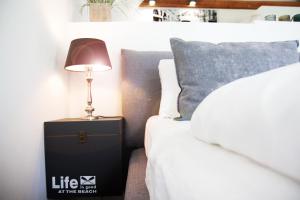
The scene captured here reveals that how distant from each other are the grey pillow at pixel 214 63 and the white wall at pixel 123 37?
1.74 ft

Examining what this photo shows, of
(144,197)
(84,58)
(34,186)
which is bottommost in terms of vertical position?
(34,186)

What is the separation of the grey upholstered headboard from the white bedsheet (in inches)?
32.1

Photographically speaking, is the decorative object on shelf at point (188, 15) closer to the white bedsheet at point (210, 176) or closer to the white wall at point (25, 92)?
the white wall at point (25, 92)

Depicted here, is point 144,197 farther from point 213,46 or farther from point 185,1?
point 185,1

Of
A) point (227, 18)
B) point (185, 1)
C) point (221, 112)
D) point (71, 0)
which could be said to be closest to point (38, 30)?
point (71, 0)

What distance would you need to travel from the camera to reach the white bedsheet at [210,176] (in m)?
0.28

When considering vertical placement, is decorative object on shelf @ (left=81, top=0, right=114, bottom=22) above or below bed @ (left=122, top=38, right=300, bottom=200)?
above

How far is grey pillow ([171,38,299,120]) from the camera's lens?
966mm

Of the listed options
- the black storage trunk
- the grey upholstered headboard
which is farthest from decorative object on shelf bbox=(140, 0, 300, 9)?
the black storage trunk

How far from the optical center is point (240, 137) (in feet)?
1.19

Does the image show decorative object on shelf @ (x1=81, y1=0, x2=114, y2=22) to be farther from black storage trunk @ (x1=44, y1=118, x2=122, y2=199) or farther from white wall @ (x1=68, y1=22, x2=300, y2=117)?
black storage trunk @ (x1=44, y1=118, x2=122, y2=199)

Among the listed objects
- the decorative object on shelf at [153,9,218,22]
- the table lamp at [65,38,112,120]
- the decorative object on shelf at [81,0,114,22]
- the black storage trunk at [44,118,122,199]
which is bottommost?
the black storage trunk at [44,118,122,199]

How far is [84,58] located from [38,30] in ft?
0.83

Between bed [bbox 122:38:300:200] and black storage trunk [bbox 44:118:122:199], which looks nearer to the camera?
bed [bbox 122:38:300:200]
